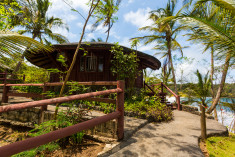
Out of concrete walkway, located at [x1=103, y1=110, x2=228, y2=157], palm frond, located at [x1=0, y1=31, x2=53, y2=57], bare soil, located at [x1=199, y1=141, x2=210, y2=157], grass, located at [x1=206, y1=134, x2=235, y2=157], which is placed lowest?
grass, located at [x1=206, y1=134, x2=235, y2=157]

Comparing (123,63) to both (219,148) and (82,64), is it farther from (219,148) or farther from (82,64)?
(219,148)

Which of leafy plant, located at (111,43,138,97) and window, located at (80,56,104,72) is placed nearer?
leafy plant, located at (111,43,138,97)

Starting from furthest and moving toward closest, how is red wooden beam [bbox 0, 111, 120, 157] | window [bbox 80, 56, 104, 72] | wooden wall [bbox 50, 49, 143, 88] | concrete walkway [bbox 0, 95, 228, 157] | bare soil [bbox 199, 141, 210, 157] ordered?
window [bbox 80, 56, 104, 72]
wooden wall [bbox 50, 49, 143, 88]
bare soil [bbox 199, 141, 210, 157]
concrete walkway [bbox 0, 95, 228, 157]
red wooden beam [bbox 0, 111, 120, 157]

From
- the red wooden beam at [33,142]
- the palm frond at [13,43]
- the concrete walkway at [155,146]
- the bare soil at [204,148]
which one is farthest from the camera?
the bare soil at [204,148]

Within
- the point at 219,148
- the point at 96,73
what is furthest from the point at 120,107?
the point at 96,73

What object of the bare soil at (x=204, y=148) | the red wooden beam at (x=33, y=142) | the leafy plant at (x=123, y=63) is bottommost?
the bare soil at (x=204, y=148)

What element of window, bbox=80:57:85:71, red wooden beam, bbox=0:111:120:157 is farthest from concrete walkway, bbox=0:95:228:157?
window, bbox=80:57:85:71

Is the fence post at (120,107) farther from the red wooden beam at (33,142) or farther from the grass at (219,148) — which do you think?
the grass at (219,148)

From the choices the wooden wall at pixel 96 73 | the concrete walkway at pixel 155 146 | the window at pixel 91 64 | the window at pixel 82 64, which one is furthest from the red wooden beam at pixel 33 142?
the window at pixel 82 64

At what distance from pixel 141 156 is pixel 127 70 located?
4710 millimetres

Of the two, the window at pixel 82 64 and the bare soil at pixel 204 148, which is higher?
the window at pixel 82 64

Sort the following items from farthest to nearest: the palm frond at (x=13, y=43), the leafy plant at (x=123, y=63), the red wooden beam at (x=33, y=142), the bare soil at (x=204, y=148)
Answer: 1. the leafy plant at (x=123, y=63)
2. the bare soil at (x=204, y=148)
3. the palm frond at (x=13, y=43)
4. the red wooden beam at (x=33, y=142)

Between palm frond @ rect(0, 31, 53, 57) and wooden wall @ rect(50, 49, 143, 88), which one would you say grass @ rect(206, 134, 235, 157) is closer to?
palm frond @ rect(0, 31, 53, 57)

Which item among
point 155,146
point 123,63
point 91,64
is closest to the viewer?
point 155,146
